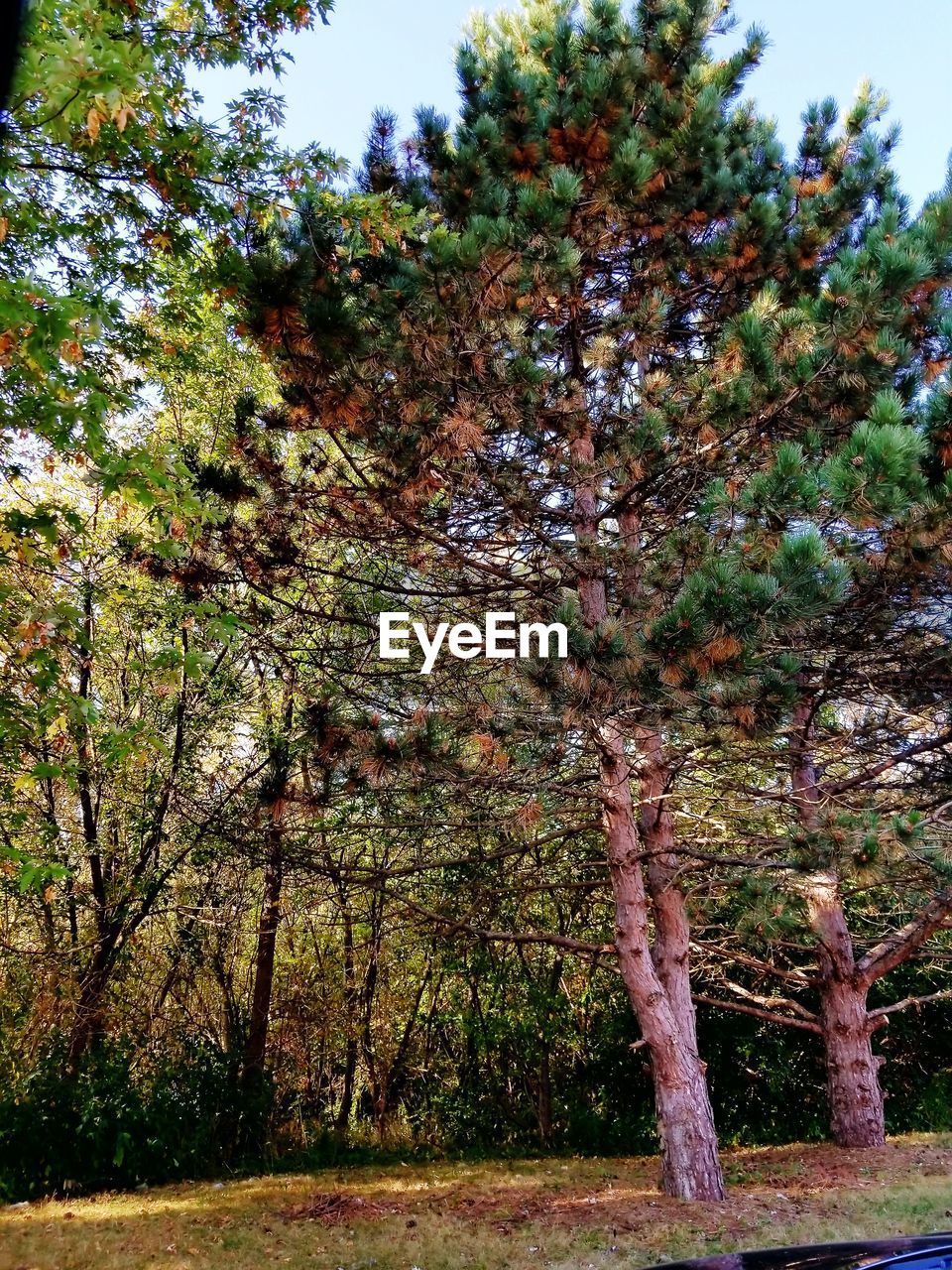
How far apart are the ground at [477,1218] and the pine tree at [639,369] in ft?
1.70

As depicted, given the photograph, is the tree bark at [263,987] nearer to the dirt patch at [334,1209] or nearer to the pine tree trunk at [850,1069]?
the dirt patch at [334,1209]

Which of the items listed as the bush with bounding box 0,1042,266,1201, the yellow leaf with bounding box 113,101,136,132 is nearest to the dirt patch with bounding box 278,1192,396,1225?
the bush with bounding box 0,1042,266,1201

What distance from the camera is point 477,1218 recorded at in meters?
4.65

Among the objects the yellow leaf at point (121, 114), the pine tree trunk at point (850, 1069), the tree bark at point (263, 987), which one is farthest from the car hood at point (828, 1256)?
the pine tree trunk at point (850, 1069)

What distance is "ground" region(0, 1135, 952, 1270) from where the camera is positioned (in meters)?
3.95

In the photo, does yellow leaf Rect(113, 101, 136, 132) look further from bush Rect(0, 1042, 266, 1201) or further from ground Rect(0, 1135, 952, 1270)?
bush Rect(0, 1042, 266, 1201)

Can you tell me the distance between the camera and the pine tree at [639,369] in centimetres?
334

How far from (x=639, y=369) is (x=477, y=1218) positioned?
5.10 m

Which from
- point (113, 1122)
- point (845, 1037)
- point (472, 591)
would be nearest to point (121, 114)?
point (472, 591)

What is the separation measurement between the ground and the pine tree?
518mm

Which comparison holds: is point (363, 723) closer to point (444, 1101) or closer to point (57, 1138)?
point (57, 1138)

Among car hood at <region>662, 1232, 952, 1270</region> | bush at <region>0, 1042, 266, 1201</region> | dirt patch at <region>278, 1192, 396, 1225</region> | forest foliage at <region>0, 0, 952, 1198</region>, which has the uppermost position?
forest foliage at <region>0, 0, 952, 1198</region>

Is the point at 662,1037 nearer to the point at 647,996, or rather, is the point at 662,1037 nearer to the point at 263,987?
the point at 647,996

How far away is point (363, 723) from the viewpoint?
→ 4.05 metres
